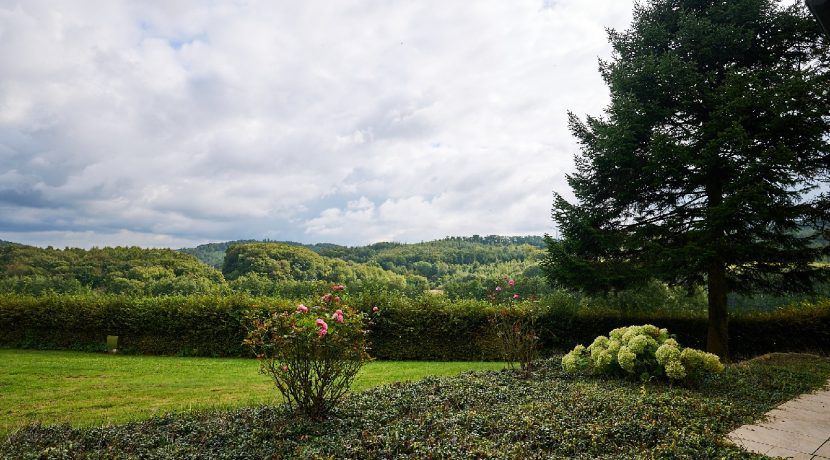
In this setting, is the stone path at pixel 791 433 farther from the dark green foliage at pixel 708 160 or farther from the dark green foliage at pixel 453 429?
the dark green foliage at pixel 708 160

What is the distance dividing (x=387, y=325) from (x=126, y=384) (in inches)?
247

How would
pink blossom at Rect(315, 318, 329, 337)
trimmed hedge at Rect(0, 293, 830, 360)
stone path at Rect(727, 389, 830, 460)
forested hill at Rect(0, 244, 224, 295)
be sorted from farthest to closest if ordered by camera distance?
forested hill at Rect(0, 244, 224, 295), trimmed hedge at Rect(0, 293, 830, 360), pink blossom at Rect(315, 318, 329, 337), stone path at Rect(727, 389, 830, 460)

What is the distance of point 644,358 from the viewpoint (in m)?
6.77

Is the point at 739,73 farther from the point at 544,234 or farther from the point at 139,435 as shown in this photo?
the point at 139,435

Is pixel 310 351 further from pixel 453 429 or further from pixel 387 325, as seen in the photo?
pixel 387 325

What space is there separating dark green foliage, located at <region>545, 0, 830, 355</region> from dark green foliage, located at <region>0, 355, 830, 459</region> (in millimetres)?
4888

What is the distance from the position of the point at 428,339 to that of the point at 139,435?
8.82 metres

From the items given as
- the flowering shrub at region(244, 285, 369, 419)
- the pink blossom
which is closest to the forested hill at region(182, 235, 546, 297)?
the flowering shrub at region(244, 285, 369, 419)

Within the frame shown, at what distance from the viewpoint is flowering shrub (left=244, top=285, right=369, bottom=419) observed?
466 cm

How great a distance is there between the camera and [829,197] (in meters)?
10.3

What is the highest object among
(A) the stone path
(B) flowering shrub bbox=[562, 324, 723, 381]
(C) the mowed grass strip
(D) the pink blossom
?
(D) the pink blossom

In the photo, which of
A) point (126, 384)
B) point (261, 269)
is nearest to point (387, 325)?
point (126, 384)

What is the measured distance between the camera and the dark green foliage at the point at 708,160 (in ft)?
30.8

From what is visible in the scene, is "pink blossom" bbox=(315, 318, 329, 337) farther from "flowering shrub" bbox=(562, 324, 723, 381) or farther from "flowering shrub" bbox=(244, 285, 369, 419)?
"flowering shrub" bbox=(562, 324, 723, 381)
